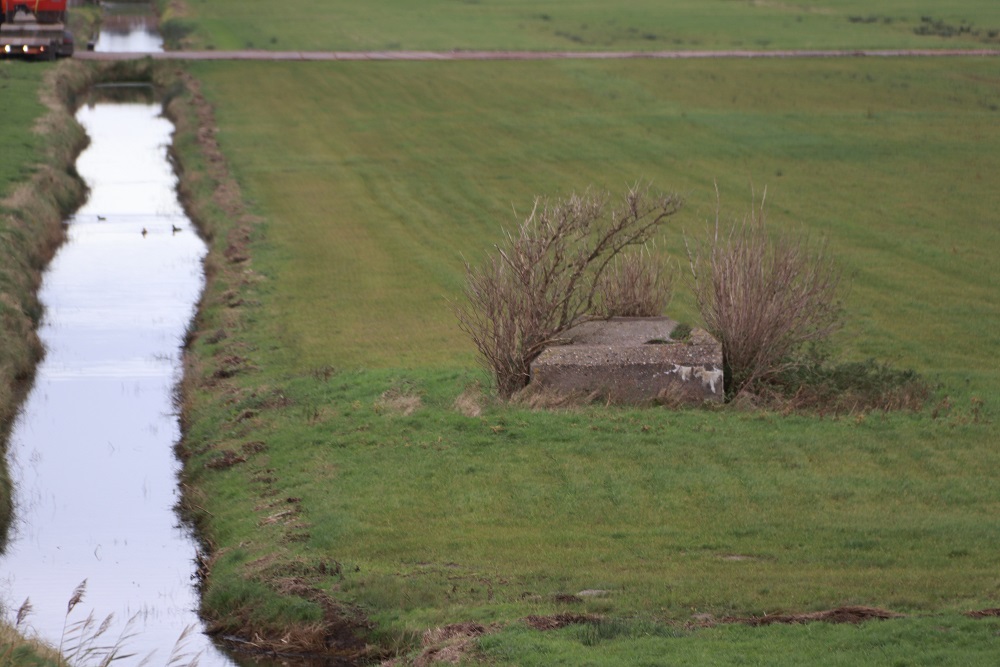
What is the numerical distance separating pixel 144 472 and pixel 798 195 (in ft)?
69.0

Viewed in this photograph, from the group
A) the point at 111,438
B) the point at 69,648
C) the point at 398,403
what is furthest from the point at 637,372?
the point at 69,648

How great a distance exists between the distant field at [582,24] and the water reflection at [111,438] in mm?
37476

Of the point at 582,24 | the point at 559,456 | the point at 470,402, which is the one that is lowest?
the point at 582,24

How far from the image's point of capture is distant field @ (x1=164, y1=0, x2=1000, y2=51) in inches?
2844

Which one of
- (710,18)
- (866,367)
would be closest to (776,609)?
(866,367)

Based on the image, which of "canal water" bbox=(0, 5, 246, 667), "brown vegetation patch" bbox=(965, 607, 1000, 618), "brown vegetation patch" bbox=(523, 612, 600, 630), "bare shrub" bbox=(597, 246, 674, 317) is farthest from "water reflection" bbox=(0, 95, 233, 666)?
"brown vegetation patch" bbox=(965, 607, 1000, 618)

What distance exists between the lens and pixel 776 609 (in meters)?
13.2

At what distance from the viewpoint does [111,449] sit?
69.9 feet

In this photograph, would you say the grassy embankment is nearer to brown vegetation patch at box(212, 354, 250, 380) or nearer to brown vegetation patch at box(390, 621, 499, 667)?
brown vegetation patch at box(212, 354, 250, 380)

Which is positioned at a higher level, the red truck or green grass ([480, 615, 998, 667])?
green grass ([480, 615, 998, 667])

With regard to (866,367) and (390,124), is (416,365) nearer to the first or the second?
(866,367)

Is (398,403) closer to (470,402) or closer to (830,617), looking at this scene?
(470,402)

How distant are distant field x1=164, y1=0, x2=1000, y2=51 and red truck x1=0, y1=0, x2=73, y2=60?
9.93 m

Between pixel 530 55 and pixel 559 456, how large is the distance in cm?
5066
